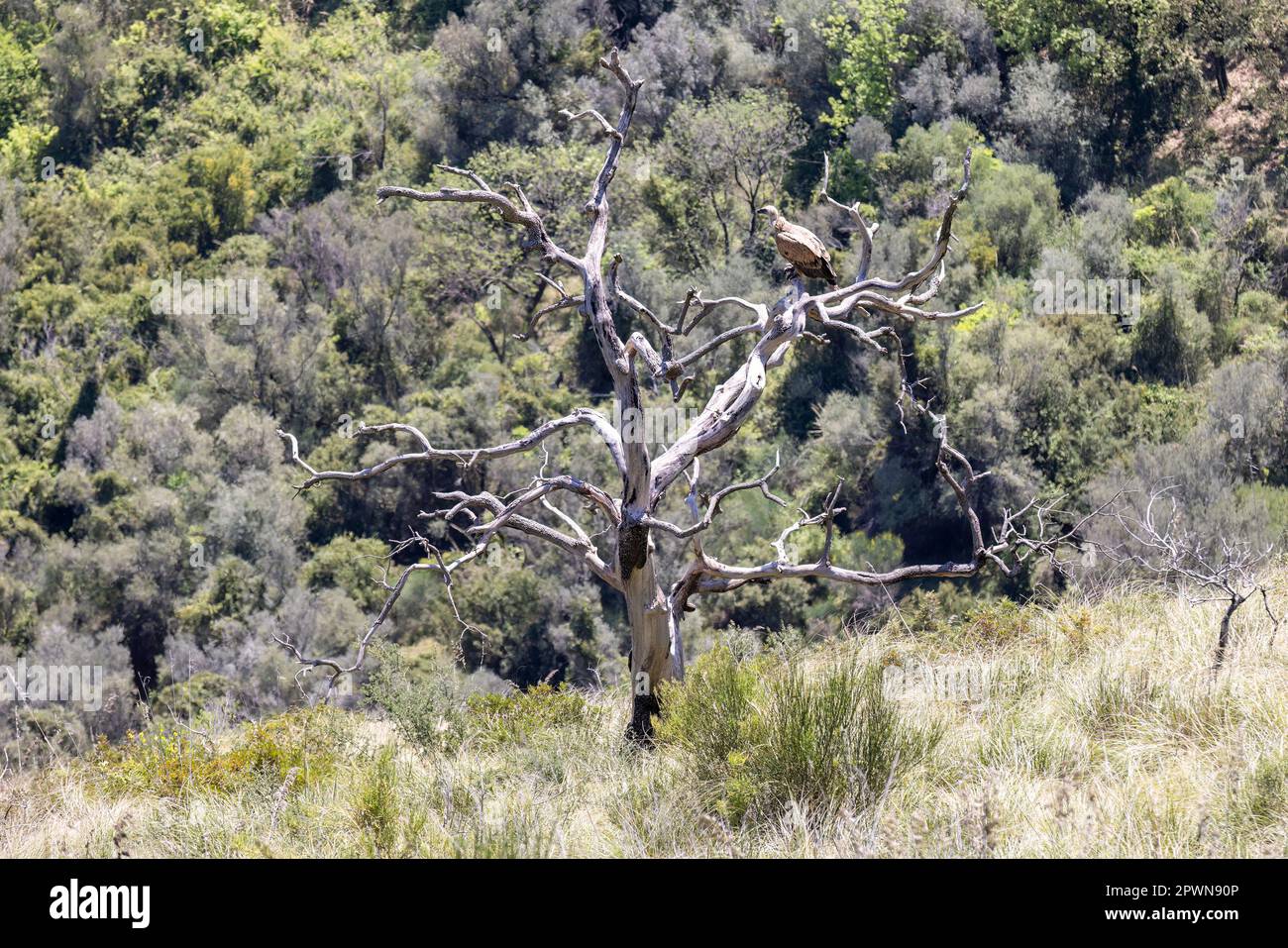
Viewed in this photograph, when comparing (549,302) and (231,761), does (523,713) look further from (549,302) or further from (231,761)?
(549,302)

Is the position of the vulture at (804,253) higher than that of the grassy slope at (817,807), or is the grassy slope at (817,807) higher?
the vulture at (804,253)

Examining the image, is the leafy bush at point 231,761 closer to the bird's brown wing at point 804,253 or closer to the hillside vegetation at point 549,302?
the hillside vegetation at point 549,302

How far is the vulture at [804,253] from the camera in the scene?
24.6 feet

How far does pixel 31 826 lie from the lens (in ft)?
21.2

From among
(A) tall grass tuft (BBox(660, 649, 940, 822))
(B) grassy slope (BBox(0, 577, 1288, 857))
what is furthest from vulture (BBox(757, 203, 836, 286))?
(A) tall grass tuft (BBox(660, 649, 940, 822))

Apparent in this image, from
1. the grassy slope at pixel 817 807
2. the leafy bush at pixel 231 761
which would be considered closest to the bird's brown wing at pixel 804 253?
the grassy slope at pixel 817 807

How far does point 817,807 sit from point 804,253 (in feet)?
9.38

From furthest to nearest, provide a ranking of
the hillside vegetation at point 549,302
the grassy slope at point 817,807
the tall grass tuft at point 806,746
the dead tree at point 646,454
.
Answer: the hillside vegetation at point 549,302 < the dead tree at point 646,454 < the tall grass tuft at point 806,746 < the grassy slope at point 817,807

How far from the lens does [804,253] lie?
7.53m

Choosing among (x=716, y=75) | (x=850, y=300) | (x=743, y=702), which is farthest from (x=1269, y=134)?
(x=743, y=702)

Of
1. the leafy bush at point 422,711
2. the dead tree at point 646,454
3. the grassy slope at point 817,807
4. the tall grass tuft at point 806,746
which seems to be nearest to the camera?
the grassy slope at point 817,807

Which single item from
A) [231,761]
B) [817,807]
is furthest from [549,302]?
[817,807]

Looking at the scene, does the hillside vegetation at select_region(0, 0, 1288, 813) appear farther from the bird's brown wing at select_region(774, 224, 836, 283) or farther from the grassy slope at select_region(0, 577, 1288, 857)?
the bird's brown wing at select_region(774, 224, 836, 283)

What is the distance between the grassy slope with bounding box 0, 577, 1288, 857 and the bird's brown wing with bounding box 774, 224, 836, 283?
6.04 feet
